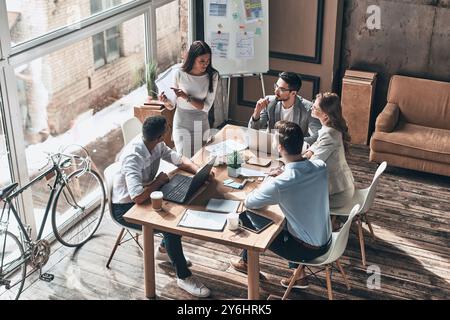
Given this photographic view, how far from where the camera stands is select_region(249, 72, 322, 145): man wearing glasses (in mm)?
5504

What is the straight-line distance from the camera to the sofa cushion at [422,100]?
706 cm

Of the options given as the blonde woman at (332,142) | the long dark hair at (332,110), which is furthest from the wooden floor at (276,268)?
the long dark hair at (332,110)

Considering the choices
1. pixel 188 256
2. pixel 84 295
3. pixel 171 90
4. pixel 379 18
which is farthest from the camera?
pixel 379 18

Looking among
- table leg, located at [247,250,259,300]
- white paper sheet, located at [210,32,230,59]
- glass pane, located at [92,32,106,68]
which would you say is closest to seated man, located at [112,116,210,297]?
table leg, located at [247,250,259,300]

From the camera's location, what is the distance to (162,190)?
4840 millimetres

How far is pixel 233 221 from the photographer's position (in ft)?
14.6

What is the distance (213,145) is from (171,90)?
0.71 m

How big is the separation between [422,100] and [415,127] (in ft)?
1.02

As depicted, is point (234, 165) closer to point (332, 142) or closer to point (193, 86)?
point (332, 142)

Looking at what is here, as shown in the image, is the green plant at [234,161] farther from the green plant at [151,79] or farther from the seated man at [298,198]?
the green plant at [151,79]

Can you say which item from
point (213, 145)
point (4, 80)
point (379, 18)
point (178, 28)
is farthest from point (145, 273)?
point (379, 18)

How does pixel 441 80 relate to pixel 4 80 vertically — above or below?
below

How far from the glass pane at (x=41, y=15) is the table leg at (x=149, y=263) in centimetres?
173
